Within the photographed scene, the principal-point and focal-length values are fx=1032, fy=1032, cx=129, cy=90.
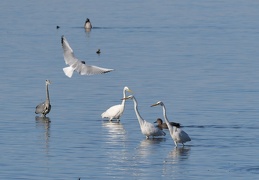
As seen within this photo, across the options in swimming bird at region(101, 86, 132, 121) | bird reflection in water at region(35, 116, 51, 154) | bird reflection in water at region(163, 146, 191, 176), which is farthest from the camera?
swimming bird at region(101, 86, 132, 121)

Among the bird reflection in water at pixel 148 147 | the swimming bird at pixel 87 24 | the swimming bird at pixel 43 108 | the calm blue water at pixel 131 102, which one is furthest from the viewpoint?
the swimming bird at pixel 87 24

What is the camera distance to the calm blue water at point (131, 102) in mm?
19234

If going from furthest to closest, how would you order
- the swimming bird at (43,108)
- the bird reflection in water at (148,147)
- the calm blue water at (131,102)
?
1. the swimming bird at (43,108)
2. the bird reflection in water at (148,147)
3. the calm blue water at (131,102)

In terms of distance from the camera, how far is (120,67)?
35.3m

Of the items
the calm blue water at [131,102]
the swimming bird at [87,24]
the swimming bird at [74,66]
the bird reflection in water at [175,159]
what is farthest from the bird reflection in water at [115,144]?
the swimming bird at [87,24]

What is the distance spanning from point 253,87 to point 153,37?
17.7 metres

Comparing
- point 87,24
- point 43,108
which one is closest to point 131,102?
point 43,108

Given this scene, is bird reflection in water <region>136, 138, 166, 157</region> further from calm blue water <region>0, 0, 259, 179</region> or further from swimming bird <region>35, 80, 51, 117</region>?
swimming bird <region>35, 80, 51, 117</region>

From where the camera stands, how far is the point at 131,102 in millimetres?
28500

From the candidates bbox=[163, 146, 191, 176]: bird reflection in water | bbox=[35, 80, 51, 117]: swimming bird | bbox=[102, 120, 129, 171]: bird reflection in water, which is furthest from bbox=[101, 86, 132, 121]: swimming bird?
bbox=[163, 146, 191, 176]: bird reflection in water

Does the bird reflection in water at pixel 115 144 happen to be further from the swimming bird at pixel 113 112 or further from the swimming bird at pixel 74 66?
the swimming bird at pixel 74 66

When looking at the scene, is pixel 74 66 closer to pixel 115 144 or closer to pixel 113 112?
pixel 115 144

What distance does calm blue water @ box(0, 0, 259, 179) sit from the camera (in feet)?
63.1

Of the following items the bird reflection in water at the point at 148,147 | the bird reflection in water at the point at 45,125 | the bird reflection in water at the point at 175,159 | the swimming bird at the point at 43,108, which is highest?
the swimming bird at the point at 43,108
